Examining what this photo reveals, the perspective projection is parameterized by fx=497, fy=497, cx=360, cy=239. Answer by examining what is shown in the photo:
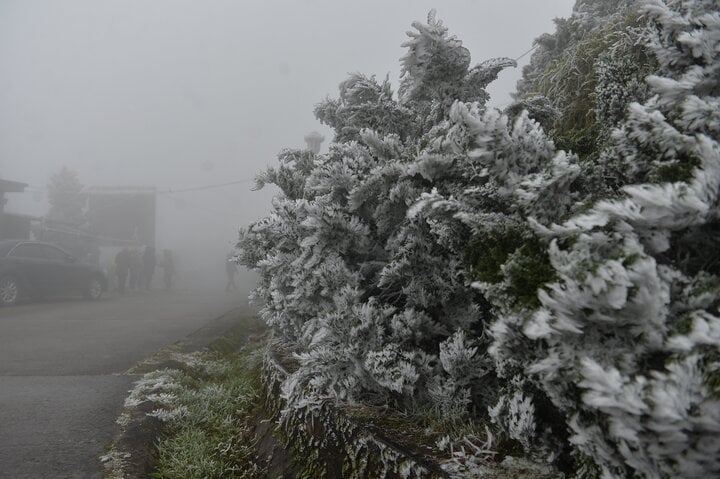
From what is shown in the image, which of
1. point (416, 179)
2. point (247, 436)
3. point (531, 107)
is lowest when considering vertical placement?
point (247, 436)

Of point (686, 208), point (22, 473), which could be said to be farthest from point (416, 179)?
point (22, 473)

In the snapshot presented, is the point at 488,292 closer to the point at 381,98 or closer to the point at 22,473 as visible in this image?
the point at 381,98

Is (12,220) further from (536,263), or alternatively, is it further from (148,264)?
(536,263)

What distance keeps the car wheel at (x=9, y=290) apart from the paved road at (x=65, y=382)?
1.31 meters

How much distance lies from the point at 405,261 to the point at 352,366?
0.58 metres

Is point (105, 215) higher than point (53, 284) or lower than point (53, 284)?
higher

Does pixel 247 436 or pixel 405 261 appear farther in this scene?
pixel 247 436

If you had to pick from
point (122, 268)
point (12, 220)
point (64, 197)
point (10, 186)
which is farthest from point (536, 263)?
point (64, 197)

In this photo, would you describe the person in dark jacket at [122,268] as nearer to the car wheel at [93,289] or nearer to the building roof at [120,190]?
the car wheel at [93,289]

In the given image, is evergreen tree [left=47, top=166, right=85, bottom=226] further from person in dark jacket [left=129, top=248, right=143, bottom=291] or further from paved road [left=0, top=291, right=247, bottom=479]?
paved road [left=0, top=291, right=247, bottom=479]

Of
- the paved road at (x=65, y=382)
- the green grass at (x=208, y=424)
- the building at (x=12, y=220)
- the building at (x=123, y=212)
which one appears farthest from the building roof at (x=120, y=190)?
the green grass at (x=208, y=424)

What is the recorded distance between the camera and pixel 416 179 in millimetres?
2449

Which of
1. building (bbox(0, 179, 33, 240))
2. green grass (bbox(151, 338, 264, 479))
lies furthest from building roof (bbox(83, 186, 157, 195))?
green grass (bbox(151, 338, 264, 479))

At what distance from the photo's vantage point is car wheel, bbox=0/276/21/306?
1117 cm
